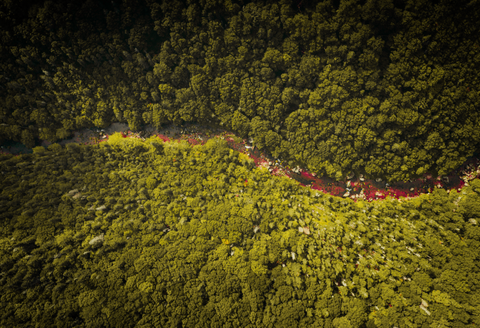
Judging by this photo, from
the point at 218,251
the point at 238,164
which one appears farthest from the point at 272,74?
the point at 218,251

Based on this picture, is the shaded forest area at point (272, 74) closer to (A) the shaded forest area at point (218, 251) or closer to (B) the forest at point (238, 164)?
(B) the forest at point (238, 164)

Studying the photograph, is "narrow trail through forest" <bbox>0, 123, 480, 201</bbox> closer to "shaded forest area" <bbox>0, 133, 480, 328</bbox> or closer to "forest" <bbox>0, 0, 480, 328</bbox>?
"forest" <bbox>0, 0, 480, 328</bbox>

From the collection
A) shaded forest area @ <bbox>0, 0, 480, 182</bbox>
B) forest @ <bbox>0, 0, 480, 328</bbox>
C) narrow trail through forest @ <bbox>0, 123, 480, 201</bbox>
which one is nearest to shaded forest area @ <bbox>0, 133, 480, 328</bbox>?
forest @ <bbox>0, 0, 480, 328</bbox>

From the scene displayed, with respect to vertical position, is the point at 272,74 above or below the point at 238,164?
above

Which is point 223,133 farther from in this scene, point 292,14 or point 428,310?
point 428,310

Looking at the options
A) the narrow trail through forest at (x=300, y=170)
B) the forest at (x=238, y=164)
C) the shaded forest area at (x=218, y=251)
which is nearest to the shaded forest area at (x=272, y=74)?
the forest at (x=238, y=164)

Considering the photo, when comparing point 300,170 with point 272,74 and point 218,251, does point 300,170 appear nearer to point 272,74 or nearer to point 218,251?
point 272,74
